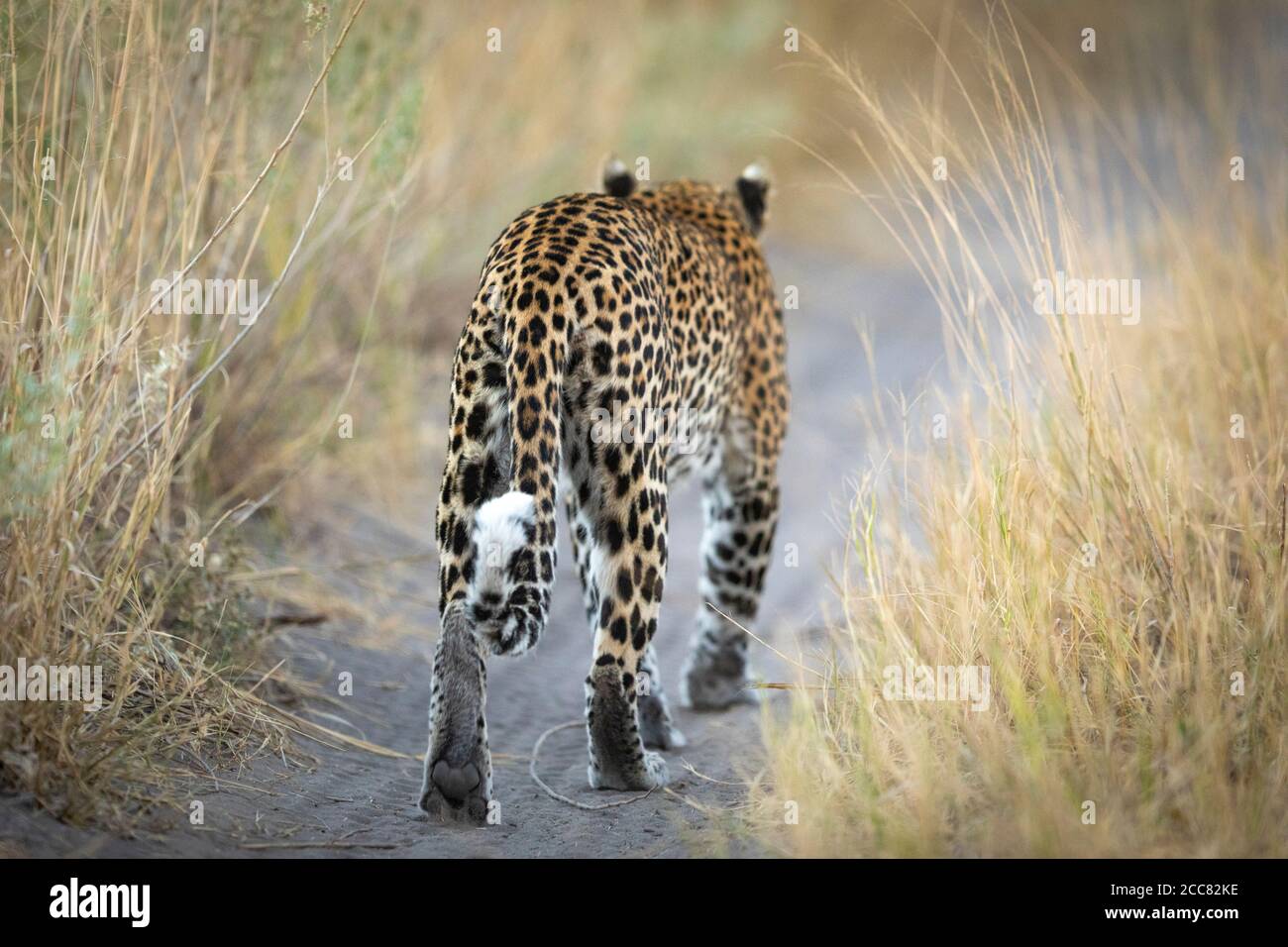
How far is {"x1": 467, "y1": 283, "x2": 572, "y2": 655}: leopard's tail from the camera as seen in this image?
3.71 meters

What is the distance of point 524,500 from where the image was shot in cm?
376

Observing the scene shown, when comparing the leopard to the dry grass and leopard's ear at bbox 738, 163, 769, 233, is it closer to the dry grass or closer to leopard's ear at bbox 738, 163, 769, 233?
the dry grass

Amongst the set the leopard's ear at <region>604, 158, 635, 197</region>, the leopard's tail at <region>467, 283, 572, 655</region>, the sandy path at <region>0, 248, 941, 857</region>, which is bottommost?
the sandy path at <region>0, 248, 941, 857</region>

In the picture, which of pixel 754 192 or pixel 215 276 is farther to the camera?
pixel 754 192

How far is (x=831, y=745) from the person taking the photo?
431 cm

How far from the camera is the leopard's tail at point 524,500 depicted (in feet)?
12.2

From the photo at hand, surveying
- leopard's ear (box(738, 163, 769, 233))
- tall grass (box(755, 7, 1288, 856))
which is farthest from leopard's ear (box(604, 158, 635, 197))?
tall grass (box(755, 7, 1288, 856))

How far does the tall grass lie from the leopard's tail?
0.86 m

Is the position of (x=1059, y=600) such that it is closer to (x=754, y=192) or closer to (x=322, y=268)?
(x=754, y=192)

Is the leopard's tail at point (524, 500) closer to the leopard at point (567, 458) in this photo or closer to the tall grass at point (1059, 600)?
the leopard at point (567, 458)

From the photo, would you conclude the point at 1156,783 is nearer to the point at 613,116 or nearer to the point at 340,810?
the point at 340,810

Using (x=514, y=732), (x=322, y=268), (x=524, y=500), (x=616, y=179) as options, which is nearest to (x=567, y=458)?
(x=524, y=500)

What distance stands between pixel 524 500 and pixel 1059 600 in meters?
1.75
